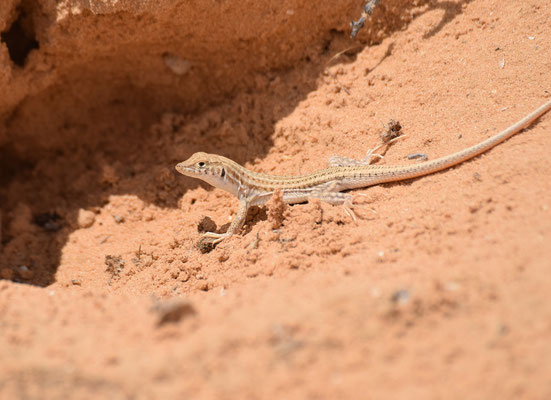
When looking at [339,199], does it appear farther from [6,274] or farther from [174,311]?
[6,274]

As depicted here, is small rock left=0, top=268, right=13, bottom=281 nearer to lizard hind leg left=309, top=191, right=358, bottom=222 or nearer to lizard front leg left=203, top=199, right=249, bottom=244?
lizard front leg left=203, top=199, right=249, bottom=244

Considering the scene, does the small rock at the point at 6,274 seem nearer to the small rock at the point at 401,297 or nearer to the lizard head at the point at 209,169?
the lizard head at the point at 209,169

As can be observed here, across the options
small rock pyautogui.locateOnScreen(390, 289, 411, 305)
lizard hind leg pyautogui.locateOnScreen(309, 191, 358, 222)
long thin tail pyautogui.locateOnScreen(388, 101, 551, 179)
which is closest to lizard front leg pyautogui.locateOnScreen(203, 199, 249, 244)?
lizard hind leg pyautogui.locateOnScreen(309, 191, 358, 222)

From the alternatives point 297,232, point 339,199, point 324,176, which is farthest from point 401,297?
point 324,176

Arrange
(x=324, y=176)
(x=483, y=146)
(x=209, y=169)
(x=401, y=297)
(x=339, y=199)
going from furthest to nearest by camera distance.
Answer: (x=209, y=169), (x=324, y=176), (x=339, y=199), (x=483, y=146), (x=401, y=297)

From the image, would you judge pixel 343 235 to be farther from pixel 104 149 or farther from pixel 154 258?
pixel 104 149

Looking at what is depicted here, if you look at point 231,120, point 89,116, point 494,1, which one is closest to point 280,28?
point 231,120

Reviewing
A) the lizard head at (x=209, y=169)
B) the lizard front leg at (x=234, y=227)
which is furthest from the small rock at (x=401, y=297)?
the lizard head at (x=209, y=169)
